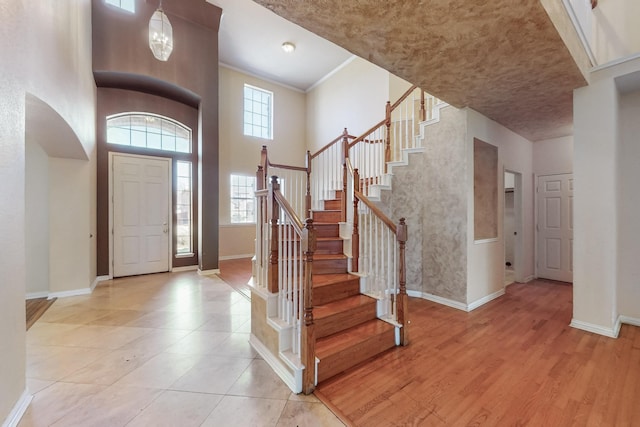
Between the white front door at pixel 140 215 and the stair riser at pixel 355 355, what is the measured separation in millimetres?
4894

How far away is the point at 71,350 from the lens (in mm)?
2488

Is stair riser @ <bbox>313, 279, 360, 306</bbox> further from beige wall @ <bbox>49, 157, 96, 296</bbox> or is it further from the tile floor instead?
beige wall @ <bbox>49, 157, 96, 296</bbox>

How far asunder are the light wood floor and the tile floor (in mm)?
456

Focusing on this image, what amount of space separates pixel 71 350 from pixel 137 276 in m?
3.09

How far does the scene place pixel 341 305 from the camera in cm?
264

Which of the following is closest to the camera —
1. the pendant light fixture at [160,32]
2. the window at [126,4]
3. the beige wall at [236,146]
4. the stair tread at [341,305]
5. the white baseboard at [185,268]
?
the stair tread at [341,305]

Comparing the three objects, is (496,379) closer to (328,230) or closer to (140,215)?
(328,230)

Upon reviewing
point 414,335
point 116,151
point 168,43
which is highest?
point 168,43

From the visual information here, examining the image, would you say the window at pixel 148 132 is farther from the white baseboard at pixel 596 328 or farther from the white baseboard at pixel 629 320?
the white baseboard at pixel 629 320

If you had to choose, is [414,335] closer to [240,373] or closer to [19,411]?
[240,373]

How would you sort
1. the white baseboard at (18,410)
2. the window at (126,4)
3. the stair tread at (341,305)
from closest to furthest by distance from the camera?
the white baseboard at (18,410)
the stair tread at (341,305)
the window at (126,4)

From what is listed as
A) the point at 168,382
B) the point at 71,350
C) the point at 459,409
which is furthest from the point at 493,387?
the point at 71,350

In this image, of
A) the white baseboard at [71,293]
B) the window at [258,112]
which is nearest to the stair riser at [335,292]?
the white baseboard at [71,293]

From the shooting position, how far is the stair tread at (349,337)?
7.11 ft
